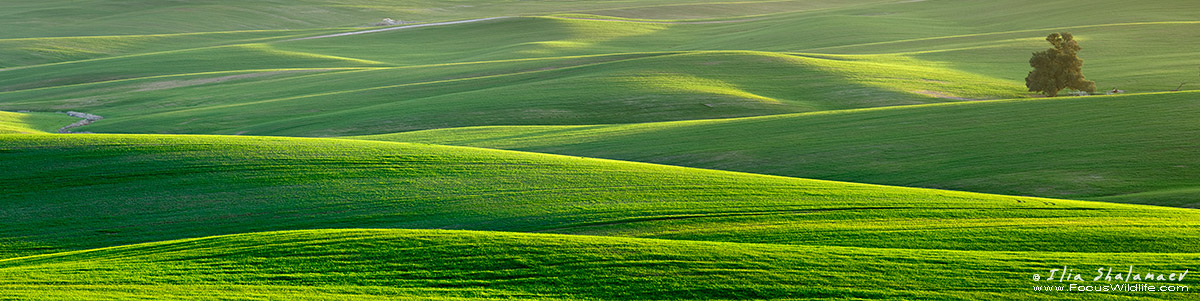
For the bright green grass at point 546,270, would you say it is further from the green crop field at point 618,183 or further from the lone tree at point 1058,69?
the lone tree at point 1058,69

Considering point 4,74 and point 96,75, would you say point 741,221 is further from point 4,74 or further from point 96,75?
point 4,74

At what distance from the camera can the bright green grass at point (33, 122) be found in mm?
42138

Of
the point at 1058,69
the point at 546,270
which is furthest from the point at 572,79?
the point at 546,270

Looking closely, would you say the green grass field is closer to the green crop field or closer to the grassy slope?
the green crop field

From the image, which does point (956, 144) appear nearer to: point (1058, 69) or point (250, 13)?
point (1058, 69)

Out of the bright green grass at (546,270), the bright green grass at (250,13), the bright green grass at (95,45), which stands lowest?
the bright green grass at (250,13)

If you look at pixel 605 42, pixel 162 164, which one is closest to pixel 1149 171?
pixel 162 164

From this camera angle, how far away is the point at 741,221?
17875 mm

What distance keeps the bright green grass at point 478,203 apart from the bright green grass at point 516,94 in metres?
17.2

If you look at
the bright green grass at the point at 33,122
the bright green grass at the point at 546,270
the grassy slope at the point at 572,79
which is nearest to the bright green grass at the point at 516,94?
the grassy slope at the point at 572,79

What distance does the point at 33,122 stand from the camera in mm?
46250

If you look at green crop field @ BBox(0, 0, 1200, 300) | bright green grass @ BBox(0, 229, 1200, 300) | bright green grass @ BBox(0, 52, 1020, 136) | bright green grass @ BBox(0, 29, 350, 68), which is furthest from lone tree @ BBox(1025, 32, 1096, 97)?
bright green grass @ BBox(0, 29, 350, 68)

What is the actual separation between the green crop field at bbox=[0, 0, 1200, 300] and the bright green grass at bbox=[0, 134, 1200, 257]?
10cm

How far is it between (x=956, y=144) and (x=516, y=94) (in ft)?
85.9
